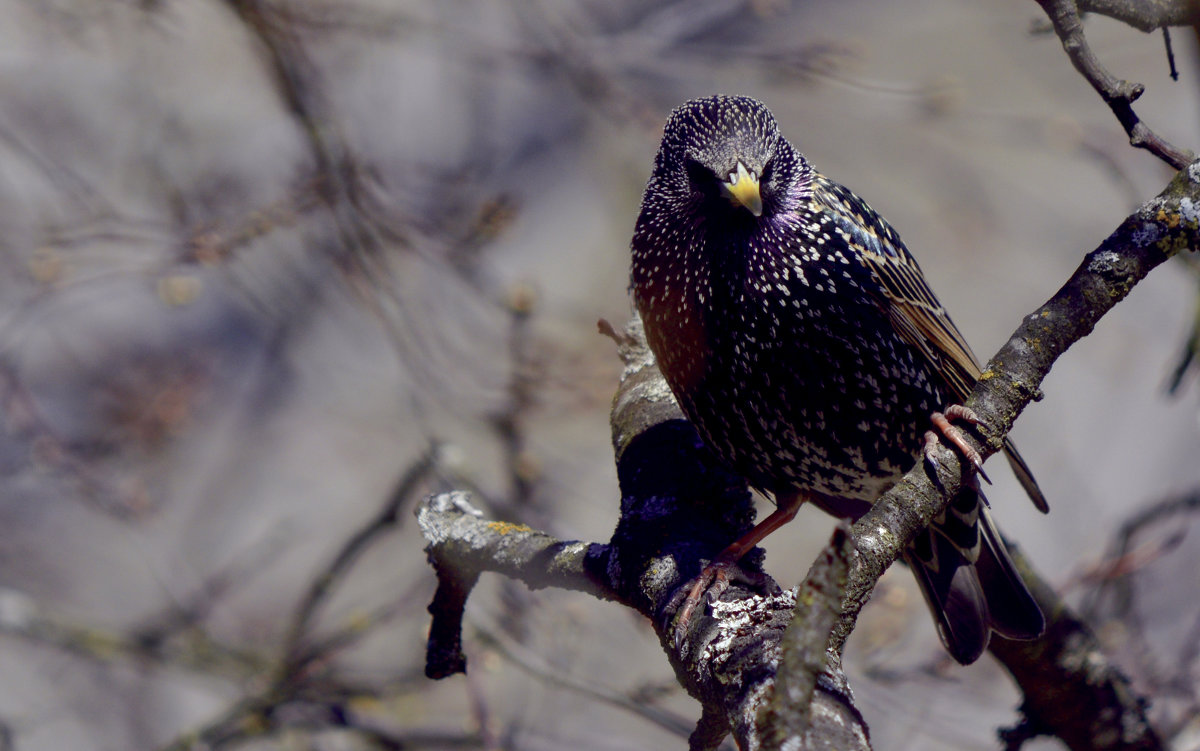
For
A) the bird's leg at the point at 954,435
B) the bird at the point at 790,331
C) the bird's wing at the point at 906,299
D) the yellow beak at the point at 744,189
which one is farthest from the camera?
the bird's wing at the point at 906,299

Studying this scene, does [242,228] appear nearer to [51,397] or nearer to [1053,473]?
[51,397]

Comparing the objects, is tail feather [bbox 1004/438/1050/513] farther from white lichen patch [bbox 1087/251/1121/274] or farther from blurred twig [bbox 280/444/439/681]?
blurred twig [bbox 280/444/439/681]

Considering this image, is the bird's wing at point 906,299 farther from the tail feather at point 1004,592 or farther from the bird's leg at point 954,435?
the bird's leg at point 954,435

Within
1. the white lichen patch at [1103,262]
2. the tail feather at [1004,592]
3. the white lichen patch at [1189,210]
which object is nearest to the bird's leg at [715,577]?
the tail feather at [1004,592]

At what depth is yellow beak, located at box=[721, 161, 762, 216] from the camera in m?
2.18

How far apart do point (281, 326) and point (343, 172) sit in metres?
2.57

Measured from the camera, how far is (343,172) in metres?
3.59

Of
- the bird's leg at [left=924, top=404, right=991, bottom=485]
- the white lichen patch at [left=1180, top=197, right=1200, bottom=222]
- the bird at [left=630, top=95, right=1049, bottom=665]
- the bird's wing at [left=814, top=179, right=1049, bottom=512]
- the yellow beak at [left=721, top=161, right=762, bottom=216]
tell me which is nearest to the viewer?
the bird's leg at [left=924, top=404, right=991, bottom=485]

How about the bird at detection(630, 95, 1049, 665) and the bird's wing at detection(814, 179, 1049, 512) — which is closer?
the bird at detection(630, 95, 1049, 665)

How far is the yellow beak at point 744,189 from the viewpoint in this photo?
85.9 inches

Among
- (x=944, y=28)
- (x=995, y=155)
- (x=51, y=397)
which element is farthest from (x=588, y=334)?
(x=944, y=28)

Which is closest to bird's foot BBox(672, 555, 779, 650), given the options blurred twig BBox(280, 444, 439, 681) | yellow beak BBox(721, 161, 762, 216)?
yellow beak BBox(721, 161, 762, 216)

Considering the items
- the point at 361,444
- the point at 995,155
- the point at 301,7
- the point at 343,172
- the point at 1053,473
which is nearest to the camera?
the point at 343,172

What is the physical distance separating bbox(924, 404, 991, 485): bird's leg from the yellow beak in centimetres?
58
